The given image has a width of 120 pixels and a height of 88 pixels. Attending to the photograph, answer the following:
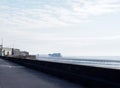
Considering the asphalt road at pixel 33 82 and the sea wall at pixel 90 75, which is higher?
the sea wall at pixel 90 75

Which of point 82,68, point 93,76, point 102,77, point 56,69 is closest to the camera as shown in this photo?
point 102,77

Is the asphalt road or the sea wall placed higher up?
the sea wall

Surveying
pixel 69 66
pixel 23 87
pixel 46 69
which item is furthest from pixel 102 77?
pixel 46 69

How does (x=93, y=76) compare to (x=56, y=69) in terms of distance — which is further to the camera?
(x=56, y=69)

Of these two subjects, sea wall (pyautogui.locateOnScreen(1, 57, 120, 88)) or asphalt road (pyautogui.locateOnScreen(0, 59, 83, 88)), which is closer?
sea wall (pyautogui.locateOnScreen(1, 57, 120, 88))

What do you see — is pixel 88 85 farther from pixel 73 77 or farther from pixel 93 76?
pixel 73 77

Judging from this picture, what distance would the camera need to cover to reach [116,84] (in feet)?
46.3

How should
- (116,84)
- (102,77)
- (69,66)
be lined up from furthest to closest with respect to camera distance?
Answer: (69,66) < (102,77) < (116,84)

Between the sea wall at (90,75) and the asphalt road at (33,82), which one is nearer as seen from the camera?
the sea wall at (90,75)

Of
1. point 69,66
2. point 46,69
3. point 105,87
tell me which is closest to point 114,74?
point 105,87

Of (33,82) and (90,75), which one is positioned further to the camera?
(33,82)

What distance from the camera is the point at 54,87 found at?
17062 mm

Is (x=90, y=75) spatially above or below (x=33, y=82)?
above

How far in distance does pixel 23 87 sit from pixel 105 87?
3986 mm
